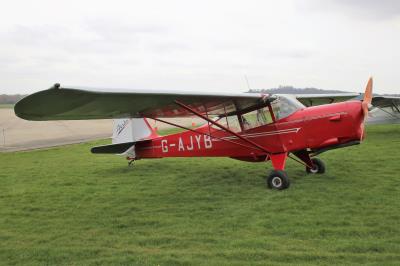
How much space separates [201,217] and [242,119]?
3.24 m

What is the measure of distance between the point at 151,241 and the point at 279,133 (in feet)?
13.5

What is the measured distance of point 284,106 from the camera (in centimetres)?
802

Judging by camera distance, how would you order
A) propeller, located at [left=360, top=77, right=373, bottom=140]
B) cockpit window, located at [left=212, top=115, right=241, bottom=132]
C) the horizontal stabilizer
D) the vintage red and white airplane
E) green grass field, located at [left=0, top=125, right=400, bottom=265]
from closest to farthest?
green grass field, located at [left=0, top=125, right=400, bottom=265], the vintage red and white airplane, propeller, located at [left=360, top=77, right=373, bottom=140], cockpit window, located at [left=212, top=115, right=241, bottom=132], the horizontal stabilizer

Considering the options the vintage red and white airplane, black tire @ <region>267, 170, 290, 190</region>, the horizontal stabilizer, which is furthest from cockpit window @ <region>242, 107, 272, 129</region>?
the horizontal stabilizer

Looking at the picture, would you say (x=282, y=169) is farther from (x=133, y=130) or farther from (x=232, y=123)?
(x=133, y=130)

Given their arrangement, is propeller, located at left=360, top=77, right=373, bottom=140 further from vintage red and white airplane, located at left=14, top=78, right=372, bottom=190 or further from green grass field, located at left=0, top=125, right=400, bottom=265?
green grass field, located at left=0, top=125, right=400, bottom=265

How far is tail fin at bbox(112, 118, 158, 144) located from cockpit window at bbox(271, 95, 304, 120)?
3.52m

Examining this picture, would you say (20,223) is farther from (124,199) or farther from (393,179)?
(393,179)

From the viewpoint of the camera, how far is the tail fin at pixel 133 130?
33.0ft

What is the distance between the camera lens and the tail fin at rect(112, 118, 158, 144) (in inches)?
396

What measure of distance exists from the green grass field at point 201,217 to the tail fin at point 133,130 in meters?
0.92

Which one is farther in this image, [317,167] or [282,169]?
[317,167]

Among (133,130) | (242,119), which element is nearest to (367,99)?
(242,119)

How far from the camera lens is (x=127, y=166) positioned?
36.2 feet
